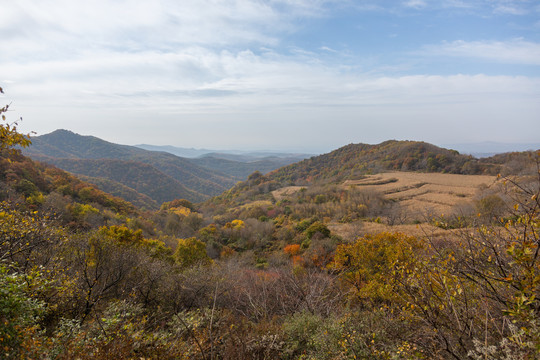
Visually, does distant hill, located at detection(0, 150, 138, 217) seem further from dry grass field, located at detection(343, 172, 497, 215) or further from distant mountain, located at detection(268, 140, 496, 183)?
distant mountain, located at detection(268, 140, 496, 183)

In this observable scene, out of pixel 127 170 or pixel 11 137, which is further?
pixel 127 170

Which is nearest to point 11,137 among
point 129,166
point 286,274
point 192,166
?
point 286,274

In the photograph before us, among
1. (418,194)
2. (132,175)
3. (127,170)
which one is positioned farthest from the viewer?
(127,170)

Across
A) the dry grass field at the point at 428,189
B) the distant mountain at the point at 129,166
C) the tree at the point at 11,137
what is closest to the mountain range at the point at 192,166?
the distant mountain at the point at 129,166

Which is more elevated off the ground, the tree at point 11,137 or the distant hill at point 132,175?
the tree at point 11,137

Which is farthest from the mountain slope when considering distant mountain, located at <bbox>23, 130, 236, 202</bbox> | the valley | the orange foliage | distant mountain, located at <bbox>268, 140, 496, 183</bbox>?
the orange foliage

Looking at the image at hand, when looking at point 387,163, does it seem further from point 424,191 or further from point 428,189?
point 424,191

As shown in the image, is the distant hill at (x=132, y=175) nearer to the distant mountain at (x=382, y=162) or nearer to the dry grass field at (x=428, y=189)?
the distant mountain at (x=382, y=162)

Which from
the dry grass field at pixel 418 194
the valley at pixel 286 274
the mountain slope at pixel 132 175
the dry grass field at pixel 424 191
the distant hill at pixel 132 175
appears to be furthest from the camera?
the mountain slope at pixel 132 175
